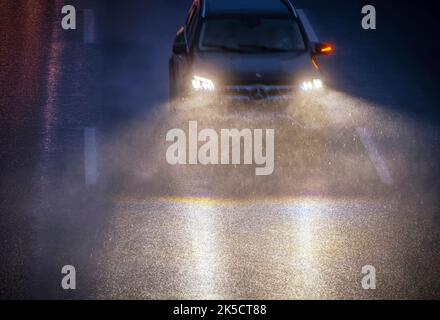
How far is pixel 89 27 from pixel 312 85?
29.9 ft

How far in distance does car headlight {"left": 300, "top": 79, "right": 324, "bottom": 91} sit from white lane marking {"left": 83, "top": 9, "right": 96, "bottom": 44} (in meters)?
7.95

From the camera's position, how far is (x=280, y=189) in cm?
1230

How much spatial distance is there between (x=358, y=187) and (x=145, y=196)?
2.61 metres

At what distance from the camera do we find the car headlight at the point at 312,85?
1345 cm

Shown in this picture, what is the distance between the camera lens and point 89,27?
70.5 feet

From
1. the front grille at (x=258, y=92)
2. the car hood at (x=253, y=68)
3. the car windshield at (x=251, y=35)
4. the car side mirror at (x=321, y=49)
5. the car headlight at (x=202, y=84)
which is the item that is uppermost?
the car windshield at (x=251, y=35)

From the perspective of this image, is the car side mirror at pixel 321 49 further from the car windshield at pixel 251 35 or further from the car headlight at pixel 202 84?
the car headlight at pixel 202 84

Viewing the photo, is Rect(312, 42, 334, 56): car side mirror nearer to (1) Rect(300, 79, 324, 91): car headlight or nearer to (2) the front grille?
(1) Rect(300, 79, 324, 91): car headlight

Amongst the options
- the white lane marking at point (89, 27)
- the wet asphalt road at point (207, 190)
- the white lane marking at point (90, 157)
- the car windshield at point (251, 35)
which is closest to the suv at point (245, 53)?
the car windshield at point (251, 35)

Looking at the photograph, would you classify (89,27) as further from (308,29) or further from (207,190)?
(207,190)
